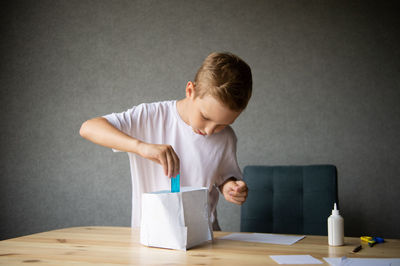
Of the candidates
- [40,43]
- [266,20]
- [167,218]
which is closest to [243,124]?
[266,20]

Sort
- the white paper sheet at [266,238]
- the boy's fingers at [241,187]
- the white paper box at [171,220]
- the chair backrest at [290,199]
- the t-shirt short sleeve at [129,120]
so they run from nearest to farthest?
the white paper box at [171,220] → the white paper sheet at [266,238] → the boy's fingers at [241,187] → the t-shirt short sleeve at [129,120] → the chair backrest at [290,199]

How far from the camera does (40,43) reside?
260 centimetres

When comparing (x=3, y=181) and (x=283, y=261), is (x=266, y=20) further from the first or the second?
(x=3, y=181)

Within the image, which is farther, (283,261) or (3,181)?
(3,181)

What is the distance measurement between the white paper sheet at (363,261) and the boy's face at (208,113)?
1.66 feet

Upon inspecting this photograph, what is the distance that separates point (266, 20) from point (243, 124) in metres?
0.67

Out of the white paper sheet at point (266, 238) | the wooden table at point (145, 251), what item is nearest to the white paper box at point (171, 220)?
the wooden table at point (145, 251)

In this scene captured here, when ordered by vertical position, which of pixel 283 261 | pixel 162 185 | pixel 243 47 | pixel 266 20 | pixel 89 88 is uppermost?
pixel 266 20

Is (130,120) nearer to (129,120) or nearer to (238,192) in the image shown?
(129,120)

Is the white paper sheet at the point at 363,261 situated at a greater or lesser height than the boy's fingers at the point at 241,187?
lesser

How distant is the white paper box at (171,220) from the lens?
96 cm

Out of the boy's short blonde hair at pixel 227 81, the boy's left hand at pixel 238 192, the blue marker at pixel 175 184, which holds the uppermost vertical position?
the boy's short blonde hair at pixel 227 81

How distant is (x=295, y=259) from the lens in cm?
85

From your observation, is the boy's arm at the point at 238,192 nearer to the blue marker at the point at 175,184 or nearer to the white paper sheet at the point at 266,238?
the white paper sheet at the point at 266,238
